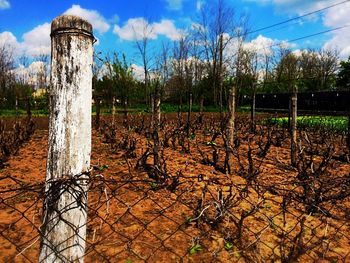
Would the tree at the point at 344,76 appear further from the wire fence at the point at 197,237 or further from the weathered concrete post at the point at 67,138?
the weathered concrete post at the point at 67,138

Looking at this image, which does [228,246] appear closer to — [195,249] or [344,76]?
[195,249]

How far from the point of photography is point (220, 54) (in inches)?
1233

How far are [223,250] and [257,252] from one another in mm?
297

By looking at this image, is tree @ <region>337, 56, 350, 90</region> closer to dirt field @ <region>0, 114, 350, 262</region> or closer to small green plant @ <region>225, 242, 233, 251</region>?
dirt field @ <region>0, 114, 350, 262</region>

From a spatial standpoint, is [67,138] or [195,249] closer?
[67,138]

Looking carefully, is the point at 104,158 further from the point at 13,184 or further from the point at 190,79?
the point at 190,79

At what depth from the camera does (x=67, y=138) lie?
3.92 feet

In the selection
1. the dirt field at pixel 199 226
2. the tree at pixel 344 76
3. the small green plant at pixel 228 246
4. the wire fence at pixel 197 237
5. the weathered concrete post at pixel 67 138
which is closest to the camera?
the weathered concrete post at pixel 67 138

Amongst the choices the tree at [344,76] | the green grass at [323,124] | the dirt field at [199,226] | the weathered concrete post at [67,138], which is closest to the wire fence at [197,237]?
the dirt field at [199,226]

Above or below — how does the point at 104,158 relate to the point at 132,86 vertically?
below

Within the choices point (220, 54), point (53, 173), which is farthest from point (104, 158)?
point (220, 54)

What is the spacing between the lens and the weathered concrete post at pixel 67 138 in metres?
1.18

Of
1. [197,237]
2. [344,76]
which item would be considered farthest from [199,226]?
[344,76]

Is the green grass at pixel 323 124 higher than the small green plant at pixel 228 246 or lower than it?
higher
